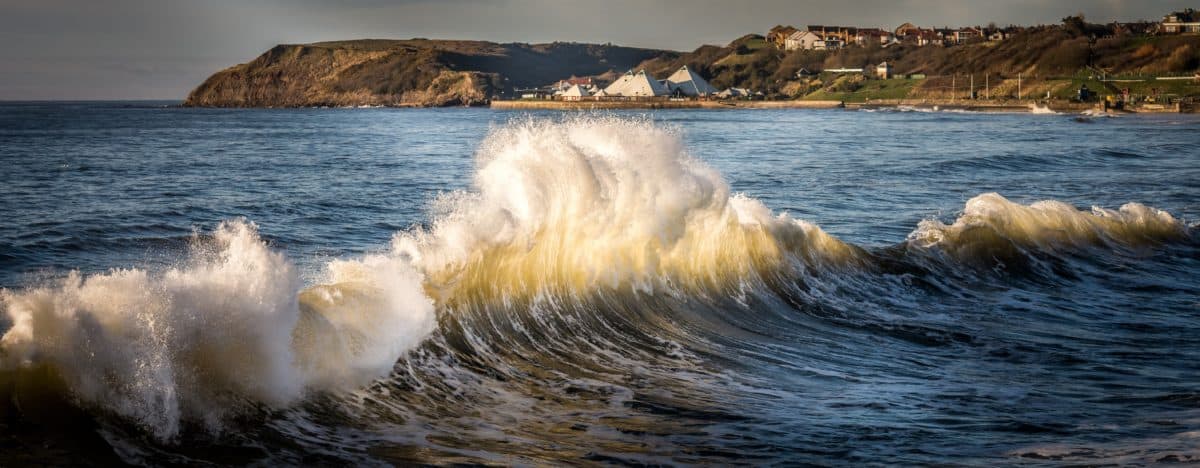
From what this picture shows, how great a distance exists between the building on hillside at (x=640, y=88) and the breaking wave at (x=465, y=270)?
6024 inches

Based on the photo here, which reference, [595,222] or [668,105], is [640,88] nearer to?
[668,105]

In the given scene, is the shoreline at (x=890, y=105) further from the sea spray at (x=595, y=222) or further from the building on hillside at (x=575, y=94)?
the sea spray at (x=595, y=222)

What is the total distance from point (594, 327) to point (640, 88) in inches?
6431

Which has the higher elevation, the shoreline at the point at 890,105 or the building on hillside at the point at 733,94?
the building on hillside at the point at 733,94

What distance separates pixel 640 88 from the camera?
172 metres

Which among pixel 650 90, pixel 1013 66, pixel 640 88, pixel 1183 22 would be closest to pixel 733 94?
pixel 650 90

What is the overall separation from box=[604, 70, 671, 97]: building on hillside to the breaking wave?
153 meters

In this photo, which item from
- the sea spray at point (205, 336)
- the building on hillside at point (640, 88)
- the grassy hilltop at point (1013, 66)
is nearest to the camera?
the sea spray at point (205, 336)

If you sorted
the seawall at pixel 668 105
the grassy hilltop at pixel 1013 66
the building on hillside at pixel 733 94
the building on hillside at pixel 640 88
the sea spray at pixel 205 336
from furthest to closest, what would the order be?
1. the building on hillside at pixel 640 88
2. the building on hillside at pixel 733 94
3. the seawall at pixel 668 105
4. the grassy hilltop at pixel 1013 66
5. the sea spray at pixel 205 336

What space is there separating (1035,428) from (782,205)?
16.8 m

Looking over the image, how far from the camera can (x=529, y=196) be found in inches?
487

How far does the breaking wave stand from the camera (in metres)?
6.81

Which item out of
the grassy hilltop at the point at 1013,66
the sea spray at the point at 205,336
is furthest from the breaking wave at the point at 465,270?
the grassy hilltop at the point at 1013,66

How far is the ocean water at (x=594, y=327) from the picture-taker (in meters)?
6.96
